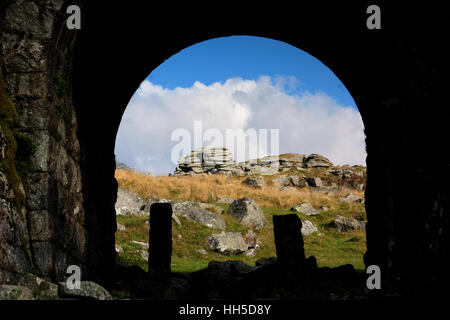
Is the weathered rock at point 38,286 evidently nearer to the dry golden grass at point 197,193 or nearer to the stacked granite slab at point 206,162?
the dry golden grass at point 197,193

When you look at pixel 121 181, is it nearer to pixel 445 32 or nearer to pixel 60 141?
pixel 60 141

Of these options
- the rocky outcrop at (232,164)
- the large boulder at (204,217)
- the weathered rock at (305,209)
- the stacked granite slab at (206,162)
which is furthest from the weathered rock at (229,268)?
the stacked granite slab at (206,162)

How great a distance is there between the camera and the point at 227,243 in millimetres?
17203

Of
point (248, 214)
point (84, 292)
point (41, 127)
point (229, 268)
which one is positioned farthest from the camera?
point (248, 214)

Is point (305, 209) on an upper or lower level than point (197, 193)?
lower

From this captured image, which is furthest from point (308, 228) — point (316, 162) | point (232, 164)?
point (232, 164)

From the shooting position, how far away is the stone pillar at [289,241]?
919 cm

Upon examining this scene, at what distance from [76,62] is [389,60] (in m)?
3.63

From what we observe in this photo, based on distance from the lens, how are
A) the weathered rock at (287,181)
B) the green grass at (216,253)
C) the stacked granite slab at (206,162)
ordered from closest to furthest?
the green grass at (216,253)
the weathered rock at (287,181)
the stacked granite slab at (206,162)

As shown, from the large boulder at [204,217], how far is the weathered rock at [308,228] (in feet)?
11.3

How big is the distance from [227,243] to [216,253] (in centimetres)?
62

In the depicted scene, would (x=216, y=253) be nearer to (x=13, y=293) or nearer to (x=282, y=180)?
(x=13, y=293)

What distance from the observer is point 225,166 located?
2254 inches
